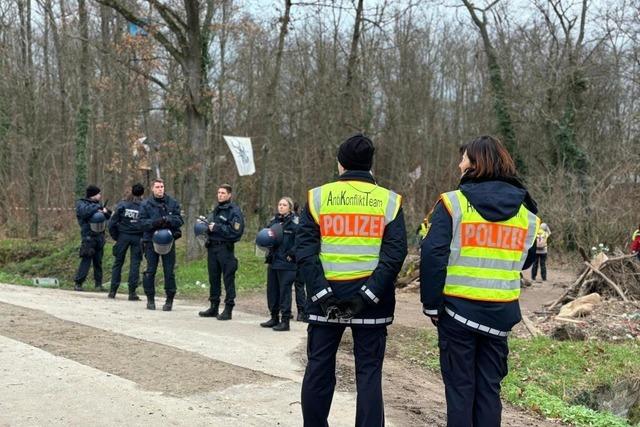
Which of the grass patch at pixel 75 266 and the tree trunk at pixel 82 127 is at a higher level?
the tree trunk at pixel 82 127

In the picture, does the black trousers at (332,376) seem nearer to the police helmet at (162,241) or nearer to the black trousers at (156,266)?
the police helmet at (162,241)

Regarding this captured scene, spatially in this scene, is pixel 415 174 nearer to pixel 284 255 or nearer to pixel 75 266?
pixel 75 266

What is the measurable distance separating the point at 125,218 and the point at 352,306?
8283 millimetres

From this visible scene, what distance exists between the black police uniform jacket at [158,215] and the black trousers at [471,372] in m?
6.76

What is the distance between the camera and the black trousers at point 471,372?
3.93 meters

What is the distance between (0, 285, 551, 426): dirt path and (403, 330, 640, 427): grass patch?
374mm

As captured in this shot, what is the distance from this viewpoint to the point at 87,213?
1287cm

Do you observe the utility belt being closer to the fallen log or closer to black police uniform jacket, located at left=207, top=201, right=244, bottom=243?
black police uniform jacket, located at left=207, top=201, right=244, bottom=243

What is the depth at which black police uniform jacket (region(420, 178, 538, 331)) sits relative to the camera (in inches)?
156

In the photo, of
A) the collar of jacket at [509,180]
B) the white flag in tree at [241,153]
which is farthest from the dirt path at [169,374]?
the white flag in tree at [241,153]

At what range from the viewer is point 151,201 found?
33.3ft

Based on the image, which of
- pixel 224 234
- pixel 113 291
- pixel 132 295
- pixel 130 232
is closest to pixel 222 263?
pixel 224 234

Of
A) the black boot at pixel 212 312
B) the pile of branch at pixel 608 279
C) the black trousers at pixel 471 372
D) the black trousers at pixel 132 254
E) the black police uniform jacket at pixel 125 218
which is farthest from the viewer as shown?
the pile of branch at pixel 608 279

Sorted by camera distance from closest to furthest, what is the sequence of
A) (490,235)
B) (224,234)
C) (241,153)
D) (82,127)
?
1. (490,235)
2. (224,234)
3. (241,153)
4. (82,127)
